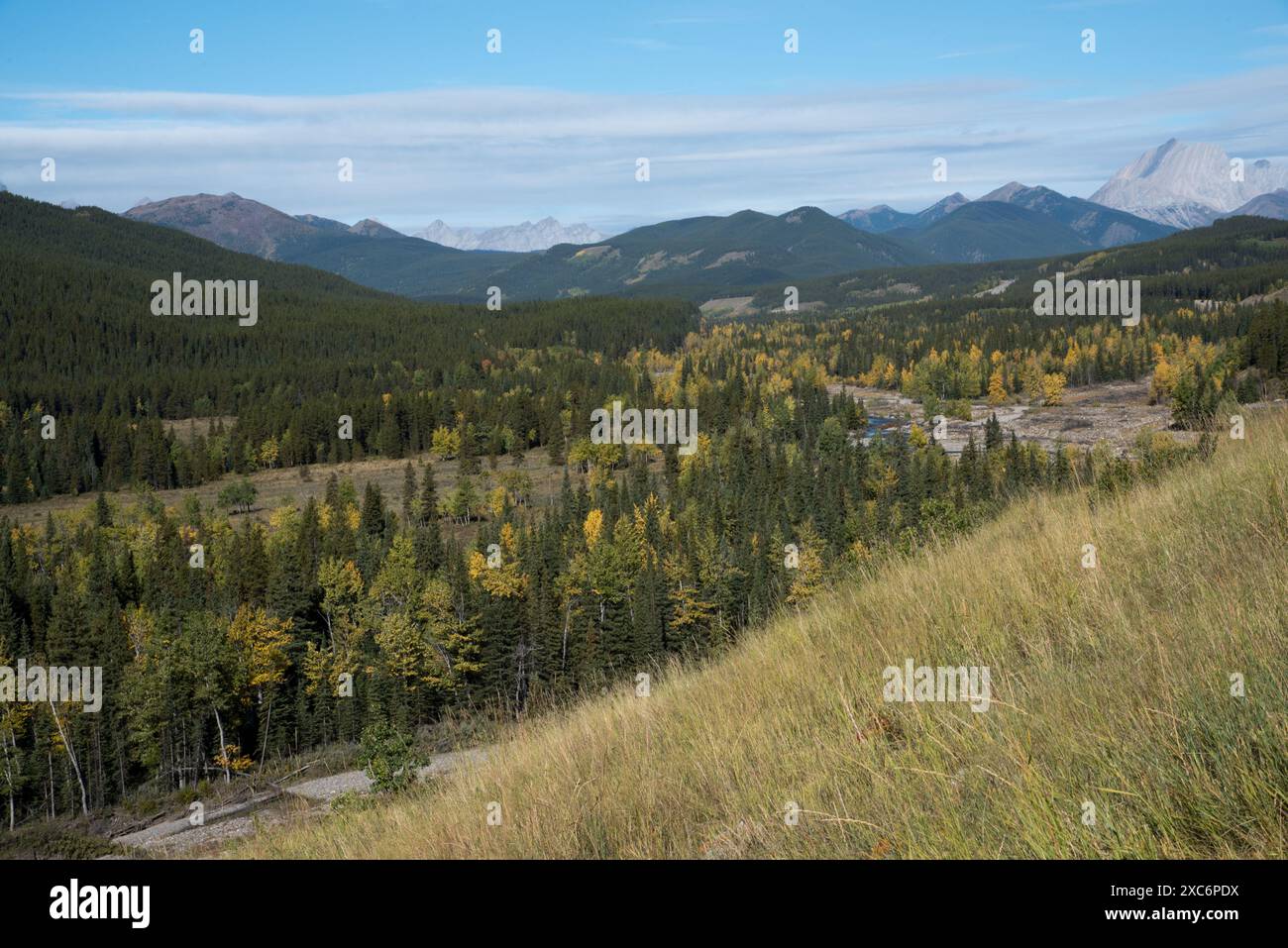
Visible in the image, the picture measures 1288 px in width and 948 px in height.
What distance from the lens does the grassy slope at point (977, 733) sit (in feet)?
15.3

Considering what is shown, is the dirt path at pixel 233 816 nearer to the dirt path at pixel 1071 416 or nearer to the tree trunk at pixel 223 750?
the tree trunk at pixel 223 750

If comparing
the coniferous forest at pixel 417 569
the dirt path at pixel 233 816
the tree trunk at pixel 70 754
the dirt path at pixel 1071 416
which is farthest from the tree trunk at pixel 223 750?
the dirt path at pixel 1071 416

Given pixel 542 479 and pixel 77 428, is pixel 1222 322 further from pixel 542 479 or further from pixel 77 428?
pixel 77 428

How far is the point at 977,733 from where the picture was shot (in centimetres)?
585

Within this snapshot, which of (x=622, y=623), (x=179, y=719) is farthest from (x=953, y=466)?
(x=179, y=719)

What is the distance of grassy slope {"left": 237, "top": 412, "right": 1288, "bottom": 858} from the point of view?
184 inches

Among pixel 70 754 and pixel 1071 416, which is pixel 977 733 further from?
pixel 1071 416

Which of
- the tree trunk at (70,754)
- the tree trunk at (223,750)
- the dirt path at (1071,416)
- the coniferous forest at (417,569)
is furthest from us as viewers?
the dirt path at (1071,416)

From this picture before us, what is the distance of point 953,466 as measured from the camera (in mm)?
114938

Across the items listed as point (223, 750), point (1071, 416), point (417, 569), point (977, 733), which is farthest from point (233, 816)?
point (1071, 416)

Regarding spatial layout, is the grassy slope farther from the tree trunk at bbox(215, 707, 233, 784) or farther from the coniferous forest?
the tree trunk at bbox(215, 707, 233, 784)

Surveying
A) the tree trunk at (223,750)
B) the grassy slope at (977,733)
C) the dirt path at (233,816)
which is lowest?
the tree trunk at (223,750)
